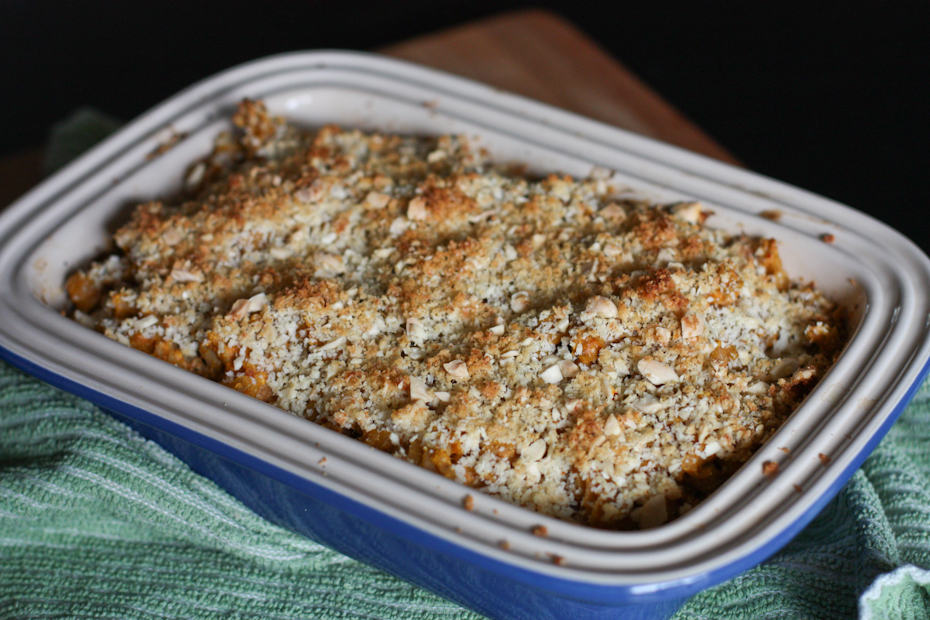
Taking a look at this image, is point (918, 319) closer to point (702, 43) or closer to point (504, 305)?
point (504, 305)

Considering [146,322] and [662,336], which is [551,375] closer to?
[662,336]

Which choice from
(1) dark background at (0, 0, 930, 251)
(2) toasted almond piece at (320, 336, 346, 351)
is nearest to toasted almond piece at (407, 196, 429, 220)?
(2) toasted almond piece at (320, 336, 346, 351)

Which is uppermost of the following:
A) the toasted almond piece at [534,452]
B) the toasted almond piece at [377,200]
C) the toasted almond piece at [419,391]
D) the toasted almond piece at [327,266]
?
the toasted almond piece at [377,200]

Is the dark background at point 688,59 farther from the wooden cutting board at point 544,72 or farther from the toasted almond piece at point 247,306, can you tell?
the toasted almond piece at point 247,306

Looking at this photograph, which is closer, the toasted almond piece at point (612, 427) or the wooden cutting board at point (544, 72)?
the toasted almond piece at point (612, 427)

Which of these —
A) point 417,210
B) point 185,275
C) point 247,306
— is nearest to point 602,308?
point 417,210

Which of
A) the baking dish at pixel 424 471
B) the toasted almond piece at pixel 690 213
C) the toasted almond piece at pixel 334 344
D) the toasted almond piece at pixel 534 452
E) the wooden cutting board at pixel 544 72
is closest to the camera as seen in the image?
the baking dish at pixel 424 471

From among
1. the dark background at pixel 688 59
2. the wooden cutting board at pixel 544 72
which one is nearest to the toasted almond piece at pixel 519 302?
the wooden cutting board at pixel 544 72
